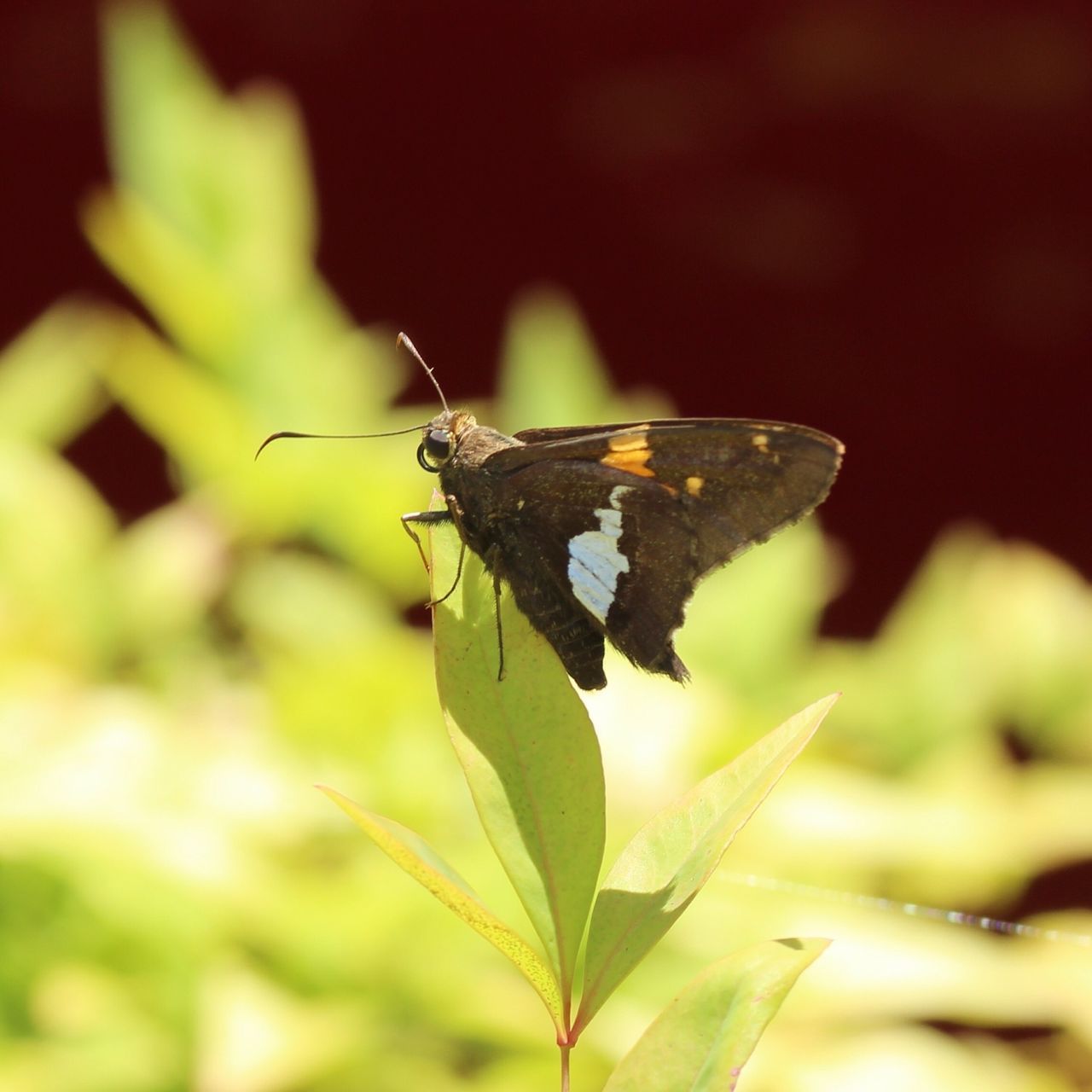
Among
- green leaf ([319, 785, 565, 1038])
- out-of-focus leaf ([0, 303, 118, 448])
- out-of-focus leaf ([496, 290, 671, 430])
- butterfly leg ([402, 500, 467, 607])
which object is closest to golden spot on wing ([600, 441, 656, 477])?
butterfly leg ([402, 500, 467, 607])

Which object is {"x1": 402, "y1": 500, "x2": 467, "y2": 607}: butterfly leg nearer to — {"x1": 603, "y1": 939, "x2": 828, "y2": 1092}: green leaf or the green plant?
the green plant

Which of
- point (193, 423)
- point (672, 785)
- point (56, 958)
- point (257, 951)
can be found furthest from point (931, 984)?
point (193, 423)

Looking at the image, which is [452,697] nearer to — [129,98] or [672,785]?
[672,785]

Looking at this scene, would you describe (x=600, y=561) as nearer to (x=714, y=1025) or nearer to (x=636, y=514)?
(x=636, y=514)

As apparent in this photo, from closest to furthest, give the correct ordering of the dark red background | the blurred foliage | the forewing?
the forewing → the blurred foliage → the dark red background

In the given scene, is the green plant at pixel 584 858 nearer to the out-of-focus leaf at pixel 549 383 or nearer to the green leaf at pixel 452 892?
the green leaf at pixel 452 892
